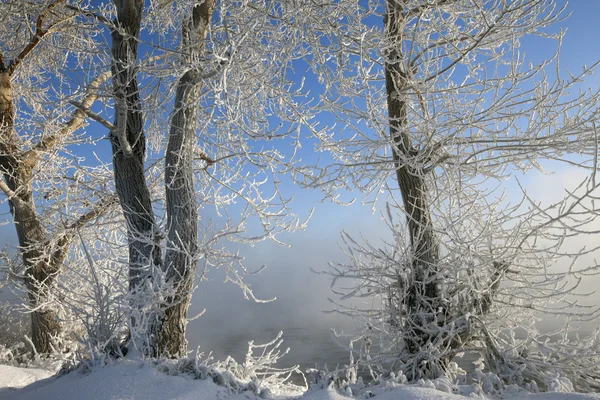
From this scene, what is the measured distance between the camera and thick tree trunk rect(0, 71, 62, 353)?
274 inches

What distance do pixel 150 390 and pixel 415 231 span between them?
2576 mm

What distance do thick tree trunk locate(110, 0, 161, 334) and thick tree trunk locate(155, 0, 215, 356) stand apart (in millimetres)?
271

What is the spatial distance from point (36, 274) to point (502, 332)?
20.4ft

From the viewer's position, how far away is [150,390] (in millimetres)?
3525

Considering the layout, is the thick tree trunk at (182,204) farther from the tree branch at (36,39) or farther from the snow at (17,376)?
the tree branch at (36,39)

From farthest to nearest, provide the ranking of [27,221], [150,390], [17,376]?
[27,221]
[17,376]
[150,390]

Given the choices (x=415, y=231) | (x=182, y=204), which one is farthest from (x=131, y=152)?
(x=415, y=231)

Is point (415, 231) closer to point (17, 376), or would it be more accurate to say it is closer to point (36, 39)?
point (17, 376)

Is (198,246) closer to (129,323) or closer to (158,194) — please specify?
(129,323)

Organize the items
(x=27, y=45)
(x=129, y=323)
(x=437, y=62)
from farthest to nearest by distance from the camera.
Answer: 1. (x=27, y=45)
2. (x=437, y=62)
3. (x=129, y=323)

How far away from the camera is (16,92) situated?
817 centimetres

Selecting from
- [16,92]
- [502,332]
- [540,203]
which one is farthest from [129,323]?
[16,92]

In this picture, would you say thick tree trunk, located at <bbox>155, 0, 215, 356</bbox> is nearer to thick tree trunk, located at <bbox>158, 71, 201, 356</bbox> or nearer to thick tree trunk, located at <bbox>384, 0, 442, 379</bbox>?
thick tree trunk, located at <bbox>158, 71, 201, 356</bbox>

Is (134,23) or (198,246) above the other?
(134,23)
